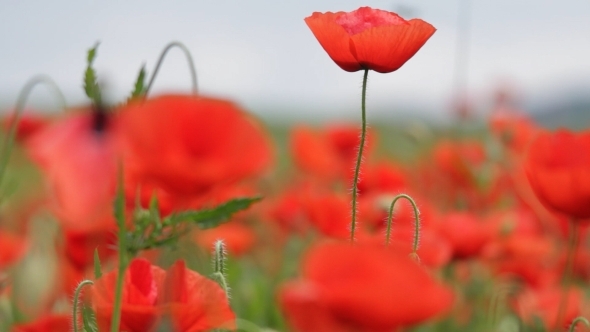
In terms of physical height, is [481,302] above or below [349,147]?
below

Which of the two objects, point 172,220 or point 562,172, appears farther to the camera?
point 562,172

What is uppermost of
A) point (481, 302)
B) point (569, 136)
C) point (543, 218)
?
point (569, 136)

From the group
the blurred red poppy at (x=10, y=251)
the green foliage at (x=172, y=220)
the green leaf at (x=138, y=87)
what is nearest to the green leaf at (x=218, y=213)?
the green foliage at (x=172, y=220)

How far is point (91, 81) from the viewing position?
68 cm

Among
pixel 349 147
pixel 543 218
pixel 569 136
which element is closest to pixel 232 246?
pixel 349 147

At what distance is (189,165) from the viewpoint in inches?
23.2

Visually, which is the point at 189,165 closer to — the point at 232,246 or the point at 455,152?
the point at 232,246

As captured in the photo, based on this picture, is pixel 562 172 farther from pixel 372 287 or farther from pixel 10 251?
pixel 10 251

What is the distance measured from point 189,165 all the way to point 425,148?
2.64 m

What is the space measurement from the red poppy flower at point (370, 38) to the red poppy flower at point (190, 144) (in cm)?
13

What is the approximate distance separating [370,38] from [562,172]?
35 cm

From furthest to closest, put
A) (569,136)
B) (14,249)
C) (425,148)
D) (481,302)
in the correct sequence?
(425,148) < (481,302) < (14,249) < (569,136)

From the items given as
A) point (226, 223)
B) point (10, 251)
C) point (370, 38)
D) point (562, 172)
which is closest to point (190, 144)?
point (370, 38)

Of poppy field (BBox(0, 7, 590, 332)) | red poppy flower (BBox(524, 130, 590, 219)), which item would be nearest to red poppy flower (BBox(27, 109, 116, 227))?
poppy field (BBox(0, 7, 590, 332))
